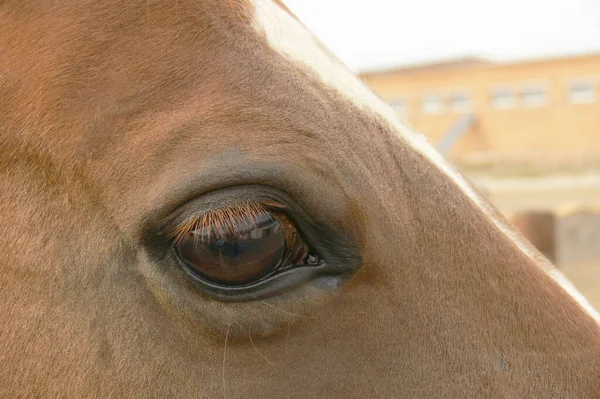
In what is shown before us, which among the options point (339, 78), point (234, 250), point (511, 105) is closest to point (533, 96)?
point (511, 105)

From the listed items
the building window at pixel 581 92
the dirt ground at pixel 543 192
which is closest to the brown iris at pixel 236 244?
the dirt ground at pixel 543 192

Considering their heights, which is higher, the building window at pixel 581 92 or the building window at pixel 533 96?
the building window at pixel 581 92

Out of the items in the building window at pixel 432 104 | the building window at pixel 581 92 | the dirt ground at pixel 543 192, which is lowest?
the building window at pixel 432 104

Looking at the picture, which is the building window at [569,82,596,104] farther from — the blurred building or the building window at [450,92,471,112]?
the building window at [450,92,471,112]

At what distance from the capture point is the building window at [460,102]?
82.9 feet

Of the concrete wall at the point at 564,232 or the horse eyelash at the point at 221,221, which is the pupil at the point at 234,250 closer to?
the horse eyelash at the point at 221,221

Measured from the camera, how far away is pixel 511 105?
24781 mm

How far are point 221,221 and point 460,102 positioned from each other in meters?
25.0

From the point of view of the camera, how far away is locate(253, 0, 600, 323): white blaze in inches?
59.9

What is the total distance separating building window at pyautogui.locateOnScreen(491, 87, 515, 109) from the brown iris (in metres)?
24.7

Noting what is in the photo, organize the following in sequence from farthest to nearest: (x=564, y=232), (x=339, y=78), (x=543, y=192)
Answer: (x=543, y=192), (x=564, y=232), (x=339, y=78)

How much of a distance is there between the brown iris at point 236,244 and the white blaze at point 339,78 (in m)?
0.33

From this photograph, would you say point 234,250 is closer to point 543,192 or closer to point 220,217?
point 220,217

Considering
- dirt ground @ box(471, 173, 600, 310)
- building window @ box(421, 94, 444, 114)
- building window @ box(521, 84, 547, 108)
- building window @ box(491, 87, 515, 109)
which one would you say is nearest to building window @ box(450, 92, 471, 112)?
building window @ box(421, 94, 444, 114)
